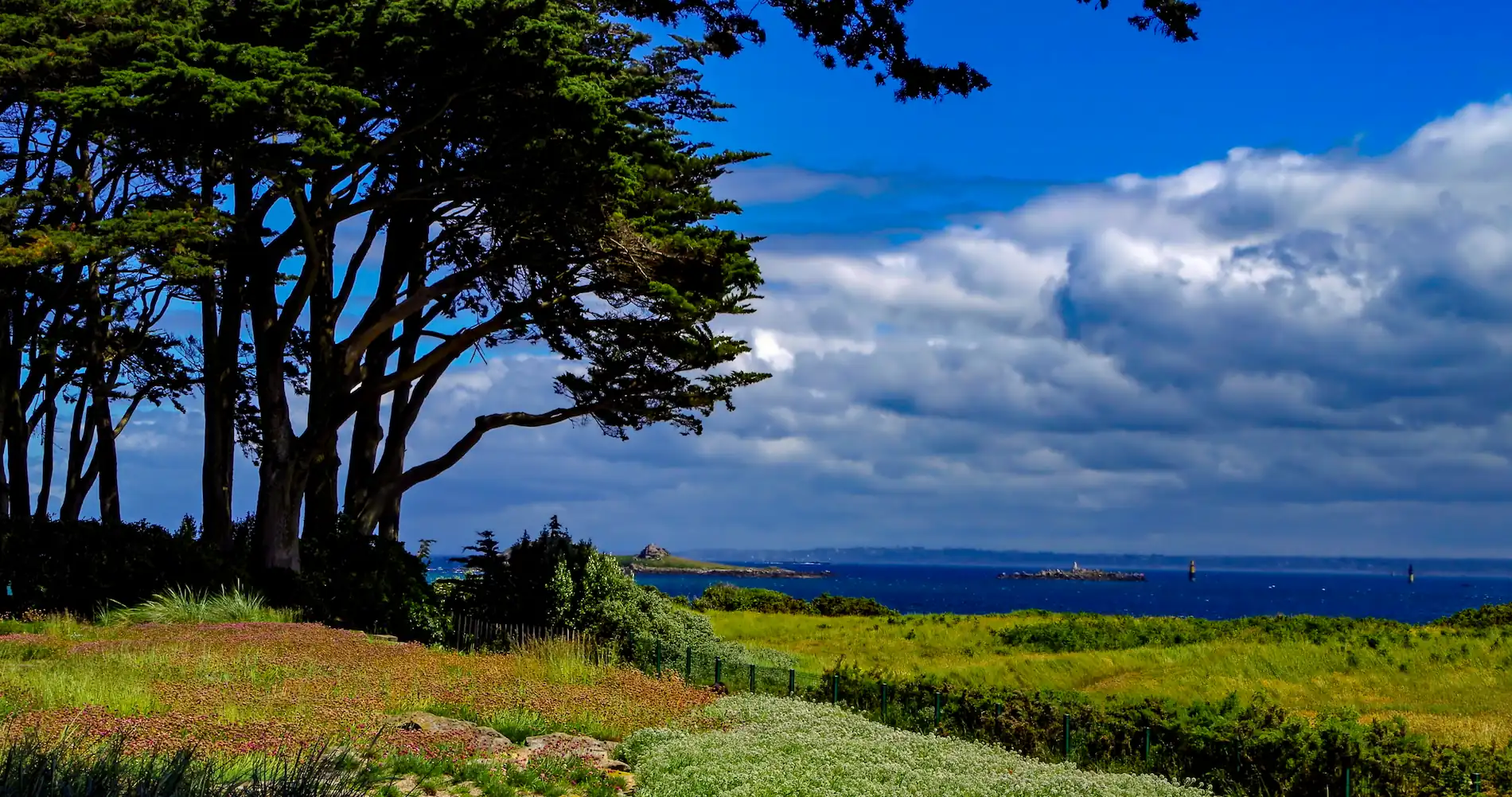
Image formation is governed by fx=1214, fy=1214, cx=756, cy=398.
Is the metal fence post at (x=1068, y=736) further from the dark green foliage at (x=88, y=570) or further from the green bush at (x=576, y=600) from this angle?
the dark green foliage at (x=88, y=570)

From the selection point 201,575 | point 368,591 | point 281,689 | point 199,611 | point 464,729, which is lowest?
point 464,729

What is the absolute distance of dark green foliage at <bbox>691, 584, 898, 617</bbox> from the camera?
49000mm

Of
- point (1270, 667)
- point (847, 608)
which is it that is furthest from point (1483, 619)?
point (847, 608)

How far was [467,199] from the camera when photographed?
80.1ft

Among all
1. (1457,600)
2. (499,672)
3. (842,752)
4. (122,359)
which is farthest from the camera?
(1457,600)

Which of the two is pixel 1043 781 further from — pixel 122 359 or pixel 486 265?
pixel 122 359

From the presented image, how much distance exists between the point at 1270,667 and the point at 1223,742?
1489 centimetres

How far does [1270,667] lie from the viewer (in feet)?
88.9

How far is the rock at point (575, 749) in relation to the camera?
41.0 feet

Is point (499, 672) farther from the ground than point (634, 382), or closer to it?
closer to it

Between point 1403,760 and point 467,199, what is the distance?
744 inches

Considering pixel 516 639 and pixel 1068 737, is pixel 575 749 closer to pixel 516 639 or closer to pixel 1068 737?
pixel 1068 737

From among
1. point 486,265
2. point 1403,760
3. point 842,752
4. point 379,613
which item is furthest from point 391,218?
point 1403,760

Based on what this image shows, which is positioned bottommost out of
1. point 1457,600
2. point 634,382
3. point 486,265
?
point 1457,600
